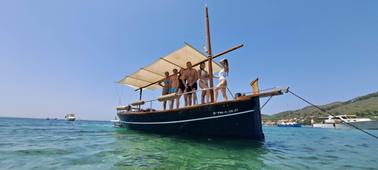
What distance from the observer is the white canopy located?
1057cm

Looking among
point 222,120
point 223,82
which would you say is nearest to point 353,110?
point 223,82

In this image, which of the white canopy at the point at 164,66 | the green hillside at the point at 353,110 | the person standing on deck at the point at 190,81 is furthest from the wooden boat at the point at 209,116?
the green hillside at the point at 353,110

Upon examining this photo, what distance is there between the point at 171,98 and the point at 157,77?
454cm

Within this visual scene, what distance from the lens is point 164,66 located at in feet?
40.3

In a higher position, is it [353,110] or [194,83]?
[353,110]

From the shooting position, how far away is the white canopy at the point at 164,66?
1057 centimetres

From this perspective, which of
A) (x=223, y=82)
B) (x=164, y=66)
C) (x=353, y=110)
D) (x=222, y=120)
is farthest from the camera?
(x=353, y=110)

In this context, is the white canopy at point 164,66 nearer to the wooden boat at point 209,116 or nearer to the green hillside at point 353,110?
the wooden boat at point 209,116

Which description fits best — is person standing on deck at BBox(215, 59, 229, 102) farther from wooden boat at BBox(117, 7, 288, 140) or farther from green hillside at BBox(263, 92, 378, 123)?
green hillside at BBox(263, 92, 378, 123)

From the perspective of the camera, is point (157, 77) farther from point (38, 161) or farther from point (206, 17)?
point (38, 161)

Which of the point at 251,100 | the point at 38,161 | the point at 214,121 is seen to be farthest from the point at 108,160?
the point at 251,100

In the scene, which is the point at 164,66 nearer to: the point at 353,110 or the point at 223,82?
the point at 223,82

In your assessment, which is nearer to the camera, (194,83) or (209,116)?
(209,116)

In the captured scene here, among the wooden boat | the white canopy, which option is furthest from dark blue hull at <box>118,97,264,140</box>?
the white canopy
